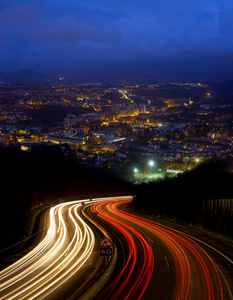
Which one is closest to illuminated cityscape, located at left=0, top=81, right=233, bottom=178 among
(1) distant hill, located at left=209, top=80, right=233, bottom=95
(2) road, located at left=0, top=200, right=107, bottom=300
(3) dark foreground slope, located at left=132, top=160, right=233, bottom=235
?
(1) distant hill, located at left=209, top=80, right=233, bottom=95

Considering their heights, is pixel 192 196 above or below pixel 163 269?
above

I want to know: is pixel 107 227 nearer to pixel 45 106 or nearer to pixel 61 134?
pixel 61 134

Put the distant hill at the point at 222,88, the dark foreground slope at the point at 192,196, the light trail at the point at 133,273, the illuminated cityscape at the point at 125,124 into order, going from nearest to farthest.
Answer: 1. the light trail at the point at 133,273
2. the dark foreground slope at the point at 192,196
3. the illuminated cityscape at the point at 125,124
4. the distant hill at the point at 222,88

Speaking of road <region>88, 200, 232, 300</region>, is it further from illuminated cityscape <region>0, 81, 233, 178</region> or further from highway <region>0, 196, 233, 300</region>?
illuminated cityscape <region>0, 81, 233, 178</region>

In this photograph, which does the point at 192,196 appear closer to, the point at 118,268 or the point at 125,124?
the point at 118,268

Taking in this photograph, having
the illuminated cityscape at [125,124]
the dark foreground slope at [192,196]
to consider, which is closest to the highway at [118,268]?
the dark foreground slope at [192,196]

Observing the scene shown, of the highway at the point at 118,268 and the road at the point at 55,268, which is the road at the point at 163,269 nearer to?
the highway at the point at 118,268

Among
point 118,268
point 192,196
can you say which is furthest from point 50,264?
point 192,196

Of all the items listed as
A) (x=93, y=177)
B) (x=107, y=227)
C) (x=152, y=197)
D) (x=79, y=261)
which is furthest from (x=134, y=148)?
(x=79, y=261)
